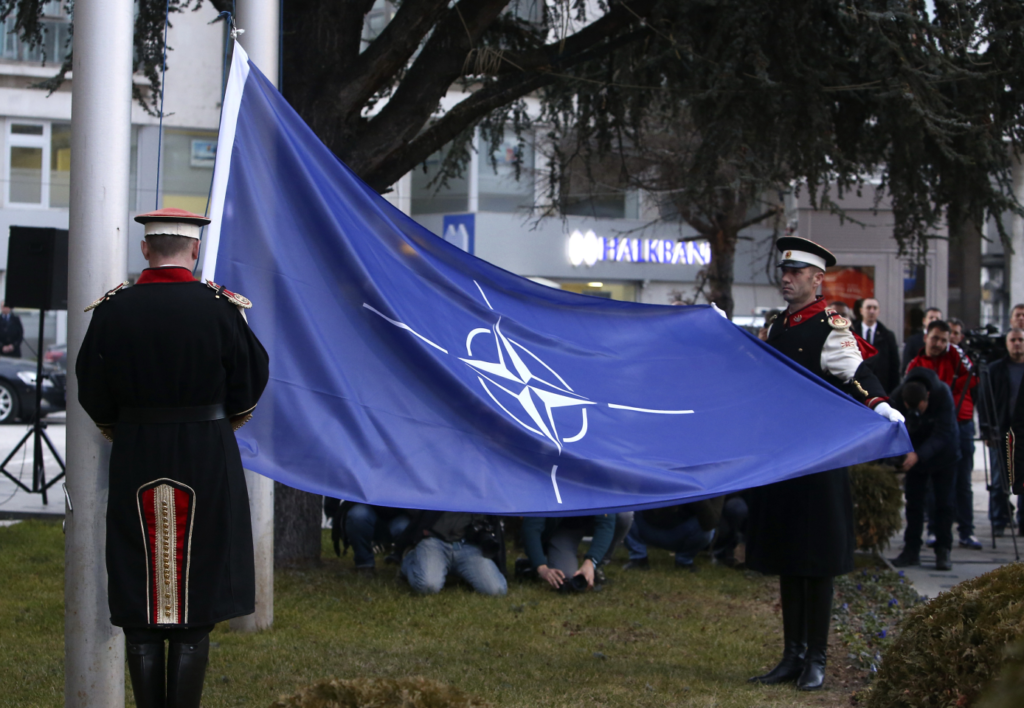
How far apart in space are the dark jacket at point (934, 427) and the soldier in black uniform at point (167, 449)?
22.3 feet

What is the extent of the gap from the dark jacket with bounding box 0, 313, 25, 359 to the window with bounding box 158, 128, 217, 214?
8.95 metres

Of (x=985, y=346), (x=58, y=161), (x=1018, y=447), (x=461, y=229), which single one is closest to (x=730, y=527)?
(x=1018, y=447)

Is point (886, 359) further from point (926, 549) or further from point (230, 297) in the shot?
point (230, 297)

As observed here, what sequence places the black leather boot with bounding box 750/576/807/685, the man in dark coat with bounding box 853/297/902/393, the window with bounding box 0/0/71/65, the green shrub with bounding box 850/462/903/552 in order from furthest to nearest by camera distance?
the window with bounding box 0/0/71/65, the man in dark coat with bounding box 853/297/902/393, the green shrub with bounding box 850/462/903/552, the black leather boot with bounding box 750/576/807/685

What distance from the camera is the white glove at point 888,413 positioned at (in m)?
5.25

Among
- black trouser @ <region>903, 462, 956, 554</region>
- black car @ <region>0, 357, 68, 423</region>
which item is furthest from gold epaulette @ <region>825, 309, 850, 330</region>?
black car @ <region>0, 357, 68, 423</region>

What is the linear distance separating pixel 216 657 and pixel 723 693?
2.66 m

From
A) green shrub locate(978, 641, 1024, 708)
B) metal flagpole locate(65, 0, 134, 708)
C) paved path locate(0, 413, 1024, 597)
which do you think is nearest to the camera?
green shrub locate(978, 641, 1024, 708)

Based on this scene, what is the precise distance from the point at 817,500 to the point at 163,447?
3205 mm

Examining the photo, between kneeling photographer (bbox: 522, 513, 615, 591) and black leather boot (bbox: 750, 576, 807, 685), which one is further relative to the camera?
kneeling photographer (bbox: 522, 513, 615, 591)

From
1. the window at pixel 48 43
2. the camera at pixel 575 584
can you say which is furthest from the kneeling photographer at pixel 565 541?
the window at pixel 48 43

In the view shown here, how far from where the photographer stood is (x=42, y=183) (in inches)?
1189

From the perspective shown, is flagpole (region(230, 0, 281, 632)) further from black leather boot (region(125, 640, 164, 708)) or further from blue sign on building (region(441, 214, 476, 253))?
blue sign on building (region(441, 214, 476, 253))

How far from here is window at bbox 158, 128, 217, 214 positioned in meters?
30.2
